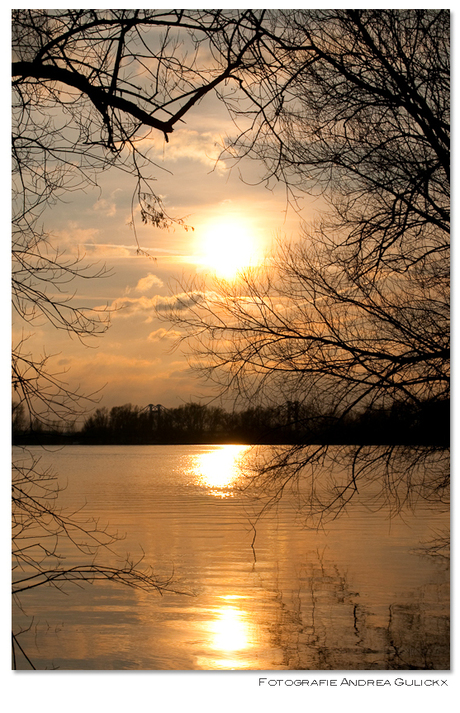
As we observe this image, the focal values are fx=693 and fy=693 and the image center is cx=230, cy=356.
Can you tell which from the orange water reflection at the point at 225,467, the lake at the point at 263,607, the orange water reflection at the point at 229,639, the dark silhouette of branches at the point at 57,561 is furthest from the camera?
the orange water reflection at the point at 225,467

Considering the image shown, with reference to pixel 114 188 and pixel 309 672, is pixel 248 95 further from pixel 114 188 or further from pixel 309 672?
pixel 309 672

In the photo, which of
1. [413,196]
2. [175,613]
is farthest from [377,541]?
[413,196]

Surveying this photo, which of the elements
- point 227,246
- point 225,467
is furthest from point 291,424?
point 225,467

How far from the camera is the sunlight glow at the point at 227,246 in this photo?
13.9 feet

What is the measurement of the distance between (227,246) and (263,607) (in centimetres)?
282

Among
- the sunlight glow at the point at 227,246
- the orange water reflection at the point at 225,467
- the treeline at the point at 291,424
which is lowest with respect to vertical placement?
the orange water reflection at the point at 225,467

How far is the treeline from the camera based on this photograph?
4406 millimetres

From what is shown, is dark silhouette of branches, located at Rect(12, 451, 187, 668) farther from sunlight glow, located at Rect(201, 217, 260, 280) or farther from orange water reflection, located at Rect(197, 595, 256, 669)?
sunlight glow, located at Rect(201, 217, 260, 280)

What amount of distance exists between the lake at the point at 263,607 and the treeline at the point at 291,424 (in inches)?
8.3

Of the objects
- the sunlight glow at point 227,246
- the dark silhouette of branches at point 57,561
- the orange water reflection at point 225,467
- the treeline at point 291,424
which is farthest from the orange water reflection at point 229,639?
the sunlight glow at point 227,246

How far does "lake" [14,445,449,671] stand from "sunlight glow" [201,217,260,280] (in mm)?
1284

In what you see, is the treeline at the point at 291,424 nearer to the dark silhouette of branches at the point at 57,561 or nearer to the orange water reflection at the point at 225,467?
the orange water reflection at the point at 225,467

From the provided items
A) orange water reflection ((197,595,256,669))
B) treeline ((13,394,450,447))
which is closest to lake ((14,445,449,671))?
orange water reflection ((197,595,256,669))

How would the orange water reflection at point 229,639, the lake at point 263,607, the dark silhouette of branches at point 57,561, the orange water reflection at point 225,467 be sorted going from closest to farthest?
the orange water reflection at point 229,639 < the lake at point 263,607 < the dark silhouette of branches at point 57,561 < the orange water reflection at point 225,467
